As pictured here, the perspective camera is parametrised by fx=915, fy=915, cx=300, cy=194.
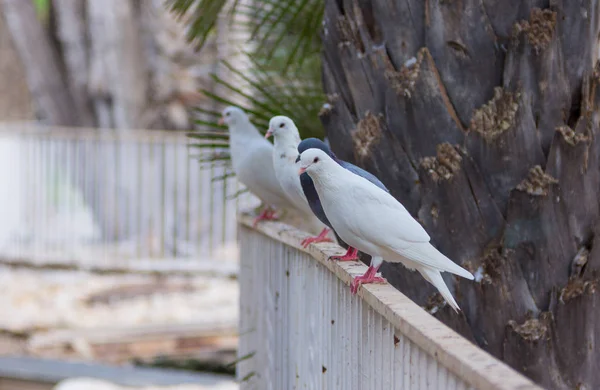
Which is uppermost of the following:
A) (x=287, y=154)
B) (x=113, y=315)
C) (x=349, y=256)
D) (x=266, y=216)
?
(x=287, y=154)

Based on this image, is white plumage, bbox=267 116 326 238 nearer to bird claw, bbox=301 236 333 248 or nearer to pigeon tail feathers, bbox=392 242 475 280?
bird claw, bbox=301 236 333 248

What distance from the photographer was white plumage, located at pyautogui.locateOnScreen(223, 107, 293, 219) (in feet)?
15.5

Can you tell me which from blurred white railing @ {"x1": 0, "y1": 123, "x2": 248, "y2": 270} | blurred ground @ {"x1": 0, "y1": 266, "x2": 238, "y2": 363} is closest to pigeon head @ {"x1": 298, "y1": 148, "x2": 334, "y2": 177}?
blurred ground @ {"x1": 0, "y1": 266, "x2": 238, "y2": 363}

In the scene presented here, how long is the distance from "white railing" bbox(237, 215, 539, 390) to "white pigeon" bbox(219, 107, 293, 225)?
0.66 feet

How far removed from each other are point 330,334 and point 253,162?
2.00 metres

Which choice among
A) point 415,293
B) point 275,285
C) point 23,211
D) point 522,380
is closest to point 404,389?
point 522,380

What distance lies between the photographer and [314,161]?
292 centimetres

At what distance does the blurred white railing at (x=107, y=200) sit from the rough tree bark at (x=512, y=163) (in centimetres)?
924

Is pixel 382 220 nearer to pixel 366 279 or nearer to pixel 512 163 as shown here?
pixel 366 279

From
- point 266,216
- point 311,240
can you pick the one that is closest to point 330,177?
point 311,240

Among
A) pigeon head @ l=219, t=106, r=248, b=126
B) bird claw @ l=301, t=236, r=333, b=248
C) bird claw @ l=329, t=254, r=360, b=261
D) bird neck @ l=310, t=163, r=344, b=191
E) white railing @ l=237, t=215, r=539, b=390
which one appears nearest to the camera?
white railing @ l=237, t=215, r=539, b=390

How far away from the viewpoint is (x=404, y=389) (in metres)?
2.13

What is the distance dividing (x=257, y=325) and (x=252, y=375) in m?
0.28

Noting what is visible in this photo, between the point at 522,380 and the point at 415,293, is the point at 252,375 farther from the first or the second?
the point at 522,380
